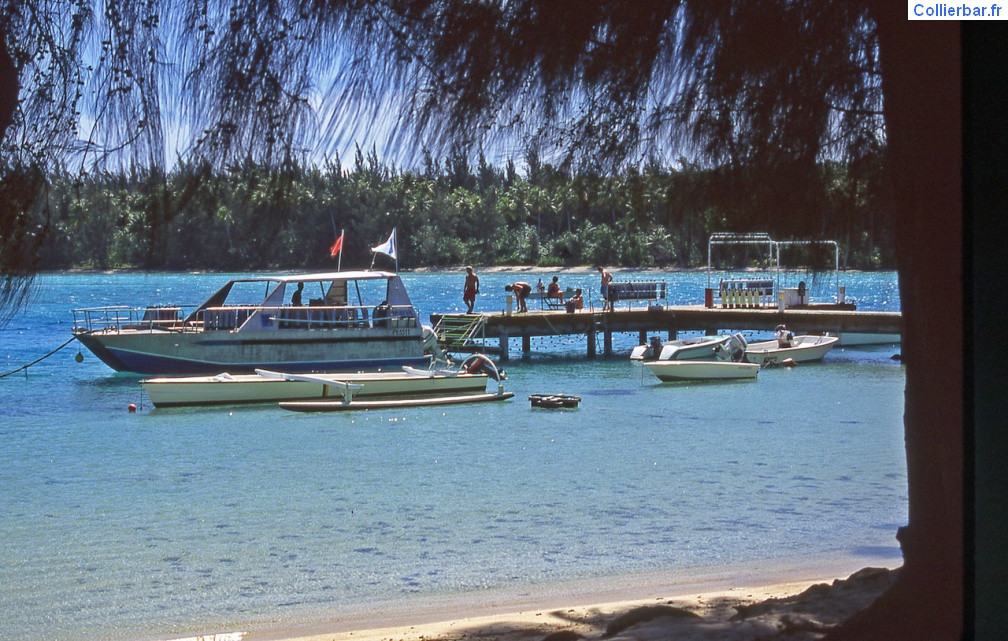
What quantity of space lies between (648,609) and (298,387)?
19.2m

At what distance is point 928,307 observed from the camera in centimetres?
428

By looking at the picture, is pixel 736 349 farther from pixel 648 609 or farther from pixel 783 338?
pixel 648 609

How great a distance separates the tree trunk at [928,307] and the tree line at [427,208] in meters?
0.48

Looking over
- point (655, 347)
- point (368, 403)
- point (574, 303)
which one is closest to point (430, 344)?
point (574, 303)

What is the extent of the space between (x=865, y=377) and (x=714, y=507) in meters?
18.5

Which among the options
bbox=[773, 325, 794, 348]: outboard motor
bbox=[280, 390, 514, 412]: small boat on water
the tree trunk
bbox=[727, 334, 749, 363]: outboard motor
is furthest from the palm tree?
bbox=[773, 325, 794, 348]: outboard motor

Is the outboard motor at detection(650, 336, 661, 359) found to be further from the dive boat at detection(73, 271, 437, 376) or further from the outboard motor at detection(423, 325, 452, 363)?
the dive boat at detection(73, 271, 437, 376)

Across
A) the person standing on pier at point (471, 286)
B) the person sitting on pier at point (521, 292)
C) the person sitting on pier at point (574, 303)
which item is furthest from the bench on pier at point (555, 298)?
the person standing on pier at point (471, 286)

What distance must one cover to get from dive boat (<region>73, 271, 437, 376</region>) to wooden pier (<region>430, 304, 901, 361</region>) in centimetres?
409

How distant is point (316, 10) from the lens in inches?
170

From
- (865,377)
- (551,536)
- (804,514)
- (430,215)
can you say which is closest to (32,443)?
(551,536)

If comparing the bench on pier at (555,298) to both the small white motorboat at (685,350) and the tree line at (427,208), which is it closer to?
the small white motorboat at (685,350)

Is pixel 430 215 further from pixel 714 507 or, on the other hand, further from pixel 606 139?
pixel 714 507

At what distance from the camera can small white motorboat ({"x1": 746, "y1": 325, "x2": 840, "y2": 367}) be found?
107 feet
